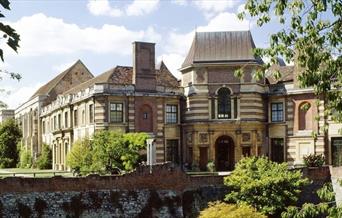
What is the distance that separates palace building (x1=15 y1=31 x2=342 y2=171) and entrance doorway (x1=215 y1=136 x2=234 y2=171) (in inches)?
2.9

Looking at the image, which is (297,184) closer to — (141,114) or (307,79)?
(141,114)

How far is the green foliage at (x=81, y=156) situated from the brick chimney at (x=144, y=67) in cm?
638

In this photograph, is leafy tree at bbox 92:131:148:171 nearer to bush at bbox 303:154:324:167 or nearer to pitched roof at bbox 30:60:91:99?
bush at bbox 303:154:324:167

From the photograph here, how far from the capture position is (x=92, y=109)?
139ft

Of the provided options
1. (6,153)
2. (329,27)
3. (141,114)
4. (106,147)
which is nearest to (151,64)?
(141,114)

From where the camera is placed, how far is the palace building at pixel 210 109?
42.2 meters

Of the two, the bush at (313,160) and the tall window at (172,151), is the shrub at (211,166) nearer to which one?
the tall window at (172,151)

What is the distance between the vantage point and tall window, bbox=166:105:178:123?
4462 cm

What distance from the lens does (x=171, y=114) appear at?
44.8m

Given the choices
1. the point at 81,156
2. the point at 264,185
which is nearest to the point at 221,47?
the point at 81,156

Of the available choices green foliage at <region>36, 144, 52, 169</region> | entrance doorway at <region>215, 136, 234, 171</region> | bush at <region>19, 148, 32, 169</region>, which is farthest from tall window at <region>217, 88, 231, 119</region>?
bush at <region>19, 148, 32, 169</region>

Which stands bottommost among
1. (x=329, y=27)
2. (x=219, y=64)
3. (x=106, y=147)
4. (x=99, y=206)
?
(x=99, y=206)

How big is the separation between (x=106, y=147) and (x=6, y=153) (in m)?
31.3

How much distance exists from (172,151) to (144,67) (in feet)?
22.1
